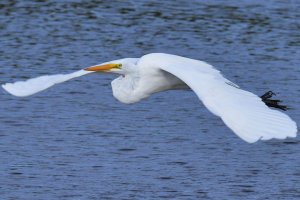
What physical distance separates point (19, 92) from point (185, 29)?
31.7ft

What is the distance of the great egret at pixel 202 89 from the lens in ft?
23.7

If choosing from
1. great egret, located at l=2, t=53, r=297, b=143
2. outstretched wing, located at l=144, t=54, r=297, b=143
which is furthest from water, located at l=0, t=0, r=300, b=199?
outstretched wing, located at l=144, t=54, r=297, b=143

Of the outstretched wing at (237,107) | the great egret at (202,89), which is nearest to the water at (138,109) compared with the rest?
the great egret at (202,89)

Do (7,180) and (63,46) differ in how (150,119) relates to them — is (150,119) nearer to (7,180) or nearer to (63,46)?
(7,180)

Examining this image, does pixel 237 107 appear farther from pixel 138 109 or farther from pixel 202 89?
pixel 138 109

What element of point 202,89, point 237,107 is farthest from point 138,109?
point 237,107

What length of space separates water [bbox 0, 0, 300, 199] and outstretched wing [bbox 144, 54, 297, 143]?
274cm

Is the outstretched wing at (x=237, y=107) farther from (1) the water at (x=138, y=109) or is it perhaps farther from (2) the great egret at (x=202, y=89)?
(1) the water at (x=138, y=109)

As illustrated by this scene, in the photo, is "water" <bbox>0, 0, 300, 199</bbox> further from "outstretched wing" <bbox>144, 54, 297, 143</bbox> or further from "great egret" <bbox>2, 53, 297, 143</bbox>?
"outstretched wing" <bbox>144, 54, 297, 143</bbox>

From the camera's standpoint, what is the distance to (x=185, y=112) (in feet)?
47.0

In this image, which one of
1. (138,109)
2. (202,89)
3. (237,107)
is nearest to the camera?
(237,107)

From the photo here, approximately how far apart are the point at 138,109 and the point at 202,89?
605 centimetres

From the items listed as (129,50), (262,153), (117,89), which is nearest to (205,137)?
(262,153)

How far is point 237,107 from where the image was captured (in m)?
7.73
